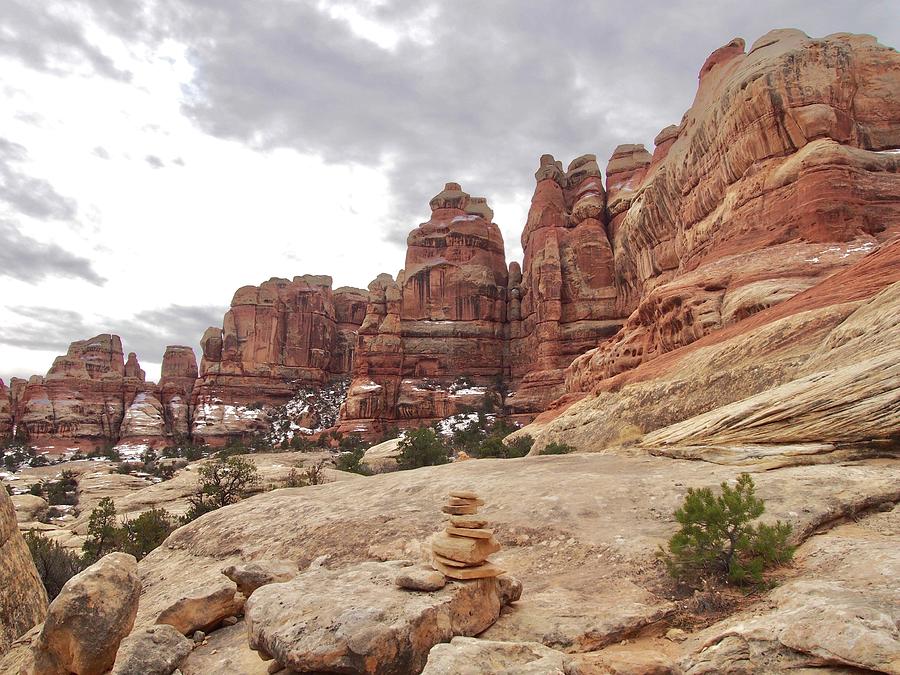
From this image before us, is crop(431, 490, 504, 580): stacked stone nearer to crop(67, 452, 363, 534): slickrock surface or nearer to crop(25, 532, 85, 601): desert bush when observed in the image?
crop(25, 532, 85, 601): desert bush

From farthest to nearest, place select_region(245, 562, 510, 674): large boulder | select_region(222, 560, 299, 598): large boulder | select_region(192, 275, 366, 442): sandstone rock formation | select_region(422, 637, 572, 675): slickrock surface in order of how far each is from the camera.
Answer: select_region(192, 275, 366, 442): sandstone rock formation < select_region(222, 560, 299, 598): large boulder < select_region(245, 562, 510, 674): large boulder < select_region(422, 637, 572, 675): slickrock surface

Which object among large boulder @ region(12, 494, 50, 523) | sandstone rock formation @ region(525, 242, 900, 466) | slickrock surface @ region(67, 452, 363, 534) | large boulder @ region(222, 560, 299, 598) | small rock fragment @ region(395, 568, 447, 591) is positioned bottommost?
large boulder @ region(12, 494, 50, 523)

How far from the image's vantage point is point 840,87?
2303 cm

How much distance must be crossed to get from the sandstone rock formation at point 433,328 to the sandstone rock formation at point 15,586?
49.2 metres

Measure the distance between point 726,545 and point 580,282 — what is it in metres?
54.9

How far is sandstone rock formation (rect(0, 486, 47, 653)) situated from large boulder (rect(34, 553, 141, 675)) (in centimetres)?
226

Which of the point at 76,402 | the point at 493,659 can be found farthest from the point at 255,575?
the point at 76,402

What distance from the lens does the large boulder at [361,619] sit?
420 cm

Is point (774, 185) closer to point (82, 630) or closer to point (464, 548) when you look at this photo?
point (464, 548)

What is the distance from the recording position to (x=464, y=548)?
5.48 metres

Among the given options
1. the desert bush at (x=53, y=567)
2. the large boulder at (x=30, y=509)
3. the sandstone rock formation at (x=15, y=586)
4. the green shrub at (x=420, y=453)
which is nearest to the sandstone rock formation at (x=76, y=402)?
the large boulder at (x=30, y=509)

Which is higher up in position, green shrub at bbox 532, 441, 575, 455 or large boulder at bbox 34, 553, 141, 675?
green shrub at bbox 532, 441, 575, 455

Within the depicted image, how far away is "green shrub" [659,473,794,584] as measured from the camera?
5399 mm

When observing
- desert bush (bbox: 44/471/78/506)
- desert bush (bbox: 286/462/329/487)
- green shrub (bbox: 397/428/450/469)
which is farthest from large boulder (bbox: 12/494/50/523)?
green shrub (bbox: 397/428/450/469)
